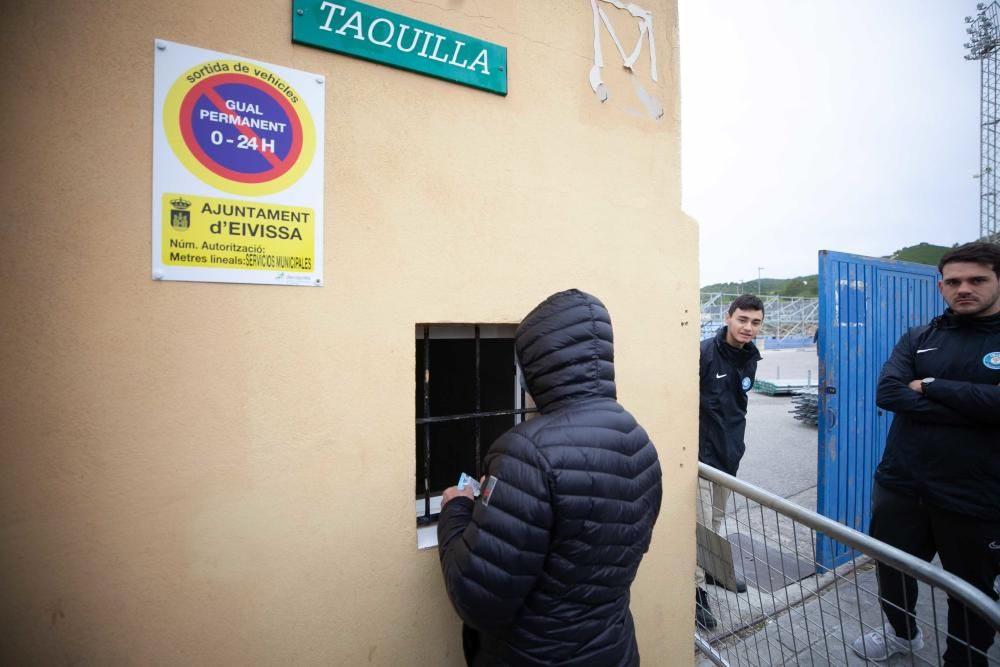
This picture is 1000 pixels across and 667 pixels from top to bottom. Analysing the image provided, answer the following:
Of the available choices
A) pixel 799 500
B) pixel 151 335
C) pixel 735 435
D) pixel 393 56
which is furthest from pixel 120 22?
pixel 799 500

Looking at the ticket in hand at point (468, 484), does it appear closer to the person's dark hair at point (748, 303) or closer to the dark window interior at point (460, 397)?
the dark window interior at point (460, 397)

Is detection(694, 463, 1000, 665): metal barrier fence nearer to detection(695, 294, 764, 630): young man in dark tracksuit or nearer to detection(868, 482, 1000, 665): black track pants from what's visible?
detection(868, 482, 1000, 665): black track pants

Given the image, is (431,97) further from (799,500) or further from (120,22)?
(799,500)

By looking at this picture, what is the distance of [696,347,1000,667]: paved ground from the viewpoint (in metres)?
2.28

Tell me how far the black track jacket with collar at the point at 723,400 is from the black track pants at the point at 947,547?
84 cm

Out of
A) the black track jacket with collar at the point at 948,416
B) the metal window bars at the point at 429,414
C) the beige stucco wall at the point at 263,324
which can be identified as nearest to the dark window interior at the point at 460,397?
the metal window bars at the point at 429,414

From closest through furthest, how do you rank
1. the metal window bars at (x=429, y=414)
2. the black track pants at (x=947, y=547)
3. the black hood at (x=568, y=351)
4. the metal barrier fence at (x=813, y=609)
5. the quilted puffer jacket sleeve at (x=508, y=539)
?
the quilted puffer jacket sleeve at (x=508, y=539)
the black hood at (x=568, y=351)
the metal barrier fence at (x=813, y=609)
the metal window bars at (x=429, y=414)
the black track pants at (x=947, y=547)

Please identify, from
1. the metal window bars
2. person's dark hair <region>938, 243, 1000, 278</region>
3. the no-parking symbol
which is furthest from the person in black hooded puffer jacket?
person's dark hair <region>938, 243, 1000, 278</region>

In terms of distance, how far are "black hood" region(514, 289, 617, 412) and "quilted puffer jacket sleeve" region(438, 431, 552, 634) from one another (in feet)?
0.66

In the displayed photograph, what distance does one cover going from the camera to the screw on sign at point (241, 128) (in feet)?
4.60

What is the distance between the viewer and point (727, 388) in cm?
320

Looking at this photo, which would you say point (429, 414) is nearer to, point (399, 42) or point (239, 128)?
point (239, 128)

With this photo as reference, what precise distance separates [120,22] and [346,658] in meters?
2.30

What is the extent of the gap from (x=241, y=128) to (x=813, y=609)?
14.6 feet
